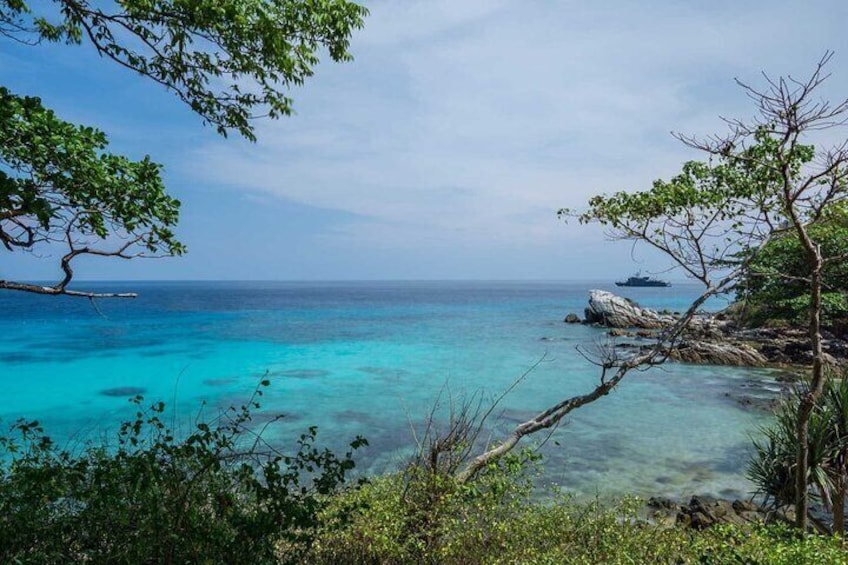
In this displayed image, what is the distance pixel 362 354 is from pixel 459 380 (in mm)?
10231

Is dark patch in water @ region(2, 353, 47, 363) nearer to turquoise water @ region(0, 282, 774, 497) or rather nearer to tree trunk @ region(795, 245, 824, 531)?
turquoise water @ region(0, 282, 774, 497)

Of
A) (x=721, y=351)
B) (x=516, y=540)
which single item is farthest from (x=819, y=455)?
(x=721, y=351)

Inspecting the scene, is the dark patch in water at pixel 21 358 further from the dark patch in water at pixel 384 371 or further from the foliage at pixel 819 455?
→ the foliage at pixel 819 455

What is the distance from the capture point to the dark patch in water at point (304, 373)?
26375 mm

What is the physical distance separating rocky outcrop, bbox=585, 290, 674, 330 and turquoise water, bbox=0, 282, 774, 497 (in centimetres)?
292

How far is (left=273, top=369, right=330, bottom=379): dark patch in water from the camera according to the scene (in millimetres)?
26375

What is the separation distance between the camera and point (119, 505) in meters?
3.86

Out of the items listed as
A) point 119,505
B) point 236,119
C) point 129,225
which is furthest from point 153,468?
point 236,119

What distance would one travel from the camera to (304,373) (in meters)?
27.2

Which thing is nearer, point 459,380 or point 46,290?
point 46,290

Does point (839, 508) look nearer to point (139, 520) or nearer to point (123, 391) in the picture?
point (139, 520)

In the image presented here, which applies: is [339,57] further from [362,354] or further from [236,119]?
[362,354]

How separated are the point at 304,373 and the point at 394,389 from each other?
636cm

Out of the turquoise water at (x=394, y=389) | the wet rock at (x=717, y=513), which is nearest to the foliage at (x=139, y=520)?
the turquoise water at (x=394, y=389)
